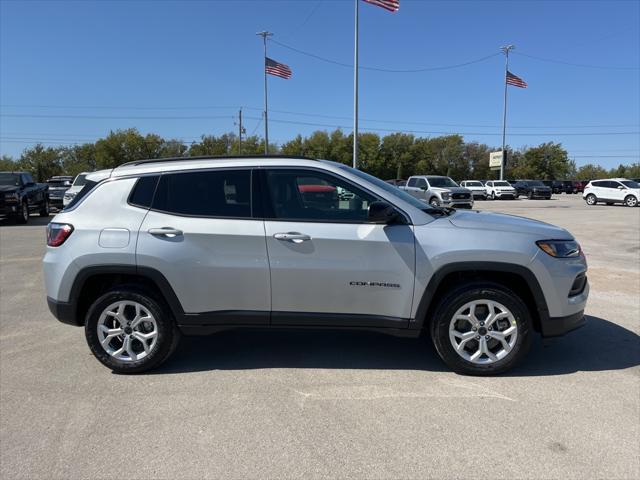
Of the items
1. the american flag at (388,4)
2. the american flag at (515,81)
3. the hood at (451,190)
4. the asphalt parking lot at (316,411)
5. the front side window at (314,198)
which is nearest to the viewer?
the asphalt parking lot at (316,411)

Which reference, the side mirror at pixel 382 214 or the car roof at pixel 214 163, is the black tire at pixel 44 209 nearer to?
the car roof at pixel 214 163

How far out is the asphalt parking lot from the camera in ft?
9.07

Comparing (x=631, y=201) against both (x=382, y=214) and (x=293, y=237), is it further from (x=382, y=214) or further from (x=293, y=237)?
(x=293, y=237)

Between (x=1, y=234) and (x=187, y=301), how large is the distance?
13.3 metres

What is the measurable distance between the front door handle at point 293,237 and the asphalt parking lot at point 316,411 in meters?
1.17

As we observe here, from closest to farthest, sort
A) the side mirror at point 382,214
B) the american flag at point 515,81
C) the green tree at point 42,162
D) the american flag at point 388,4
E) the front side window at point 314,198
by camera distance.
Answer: the side mirror at point 382,214 → the front side window at point 314,198 → the american flag at point 388,4 → the american flag at point 515,81 → the green tree at point 42,162

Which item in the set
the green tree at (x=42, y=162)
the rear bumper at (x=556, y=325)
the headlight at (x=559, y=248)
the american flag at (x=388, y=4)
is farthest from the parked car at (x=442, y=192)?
the green tree at (x=42, y=162)

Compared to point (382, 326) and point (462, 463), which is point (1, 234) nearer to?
point (382, 326)

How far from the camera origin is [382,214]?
3.69 m

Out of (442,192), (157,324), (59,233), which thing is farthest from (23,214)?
(442,192)

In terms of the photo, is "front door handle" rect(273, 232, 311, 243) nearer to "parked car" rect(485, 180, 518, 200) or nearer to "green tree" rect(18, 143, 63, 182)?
"parked car" rect(485, 180, 518, 200)

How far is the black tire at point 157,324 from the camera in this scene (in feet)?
13.0

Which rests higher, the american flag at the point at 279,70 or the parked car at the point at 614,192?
the american flag at the point at 279,70

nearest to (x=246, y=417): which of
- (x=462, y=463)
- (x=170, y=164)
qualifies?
(x=462, y=463)
